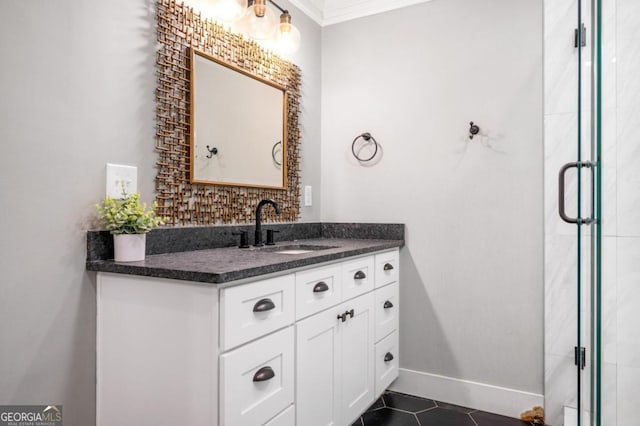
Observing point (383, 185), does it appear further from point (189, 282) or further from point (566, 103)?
point (189, 282)

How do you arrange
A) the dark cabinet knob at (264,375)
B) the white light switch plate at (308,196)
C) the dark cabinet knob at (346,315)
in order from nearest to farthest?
1. the dark cabinet knob at (264,375)
2. the dark cabinet knob at (346,315)
3. the white light switch plate at (308,196)

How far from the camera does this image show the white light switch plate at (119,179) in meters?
1.51

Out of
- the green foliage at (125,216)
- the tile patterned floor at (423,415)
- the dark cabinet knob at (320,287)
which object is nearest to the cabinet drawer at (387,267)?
the dark cabinet knob at (320,287)

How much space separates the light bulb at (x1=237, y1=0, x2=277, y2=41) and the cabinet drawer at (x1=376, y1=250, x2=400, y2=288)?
1312 mm

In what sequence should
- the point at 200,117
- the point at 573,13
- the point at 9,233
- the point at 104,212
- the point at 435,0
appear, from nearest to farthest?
1. the point at 9,233
2. the point at 104,212
3. the point at 200,117
4. the point at 573,13
5. the point at 435,0

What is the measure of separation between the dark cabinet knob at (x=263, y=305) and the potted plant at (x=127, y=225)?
48 cm

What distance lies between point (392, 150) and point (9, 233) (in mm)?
1963

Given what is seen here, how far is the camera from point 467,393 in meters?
2.33

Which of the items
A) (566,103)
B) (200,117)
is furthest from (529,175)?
(200,117)

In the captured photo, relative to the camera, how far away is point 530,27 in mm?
2199

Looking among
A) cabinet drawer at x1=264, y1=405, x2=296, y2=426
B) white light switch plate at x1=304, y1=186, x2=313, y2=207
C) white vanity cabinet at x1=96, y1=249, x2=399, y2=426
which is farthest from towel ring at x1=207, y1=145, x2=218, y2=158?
cabinet drawer at x1=264, y1=405, x2=296, y2=426

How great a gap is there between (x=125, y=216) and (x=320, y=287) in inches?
30.1

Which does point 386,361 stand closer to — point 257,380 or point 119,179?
point 257,380

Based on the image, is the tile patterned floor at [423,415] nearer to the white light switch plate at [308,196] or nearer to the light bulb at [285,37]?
the white light switch plate at [308,196]
